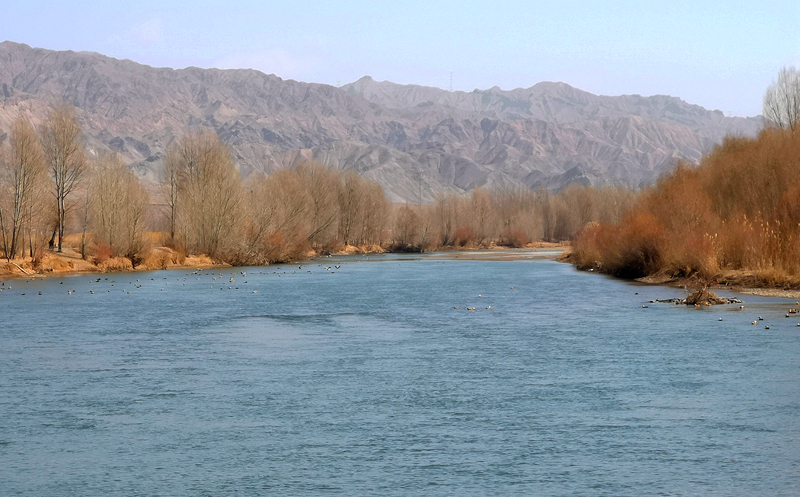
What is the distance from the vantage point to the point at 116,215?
63.8m

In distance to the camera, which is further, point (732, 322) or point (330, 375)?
point (732, 322)

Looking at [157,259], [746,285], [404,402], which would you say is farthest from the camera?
[157,259]

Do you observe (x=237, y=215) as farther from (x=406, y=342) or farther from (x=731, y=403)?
(x=731, y=403)

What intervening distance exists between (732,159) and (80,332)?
137 feet

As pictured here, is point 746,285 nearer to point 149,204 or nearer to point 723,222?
point 723,222

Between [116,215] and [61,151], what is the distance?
25.9 feet

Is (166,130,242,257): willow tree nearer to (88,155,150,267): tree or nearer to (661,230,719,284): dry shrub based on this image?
(88,155,150,267): tree

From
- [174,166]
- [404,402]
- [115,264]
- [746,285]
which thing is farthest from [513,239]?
[404,402]

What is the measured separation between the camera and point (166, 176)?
286 ft

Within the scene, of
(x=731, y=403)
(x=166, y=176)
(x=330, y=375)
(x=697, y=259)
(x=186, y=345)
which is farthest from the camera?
(x=166, y=176)

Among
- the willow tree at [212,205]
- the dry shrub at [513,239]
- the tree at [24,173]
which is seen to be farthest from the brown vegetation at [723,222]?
the dry shrub at [513,239]

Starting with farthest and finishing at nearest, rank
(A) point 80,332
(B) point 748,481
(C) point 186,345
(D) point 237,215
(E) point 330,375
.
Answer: (D) point 237,215 → (A) point 80,332 → (C) point 186,345 → (E) point 330,375 → (B) point 748,481

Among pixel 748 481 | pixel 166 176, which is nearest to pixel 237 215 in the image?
pixel 166 176

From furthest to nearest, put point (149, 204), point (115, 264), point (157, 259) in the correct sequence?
point (149, 204) < point (157, 259) < point (115, 264)
